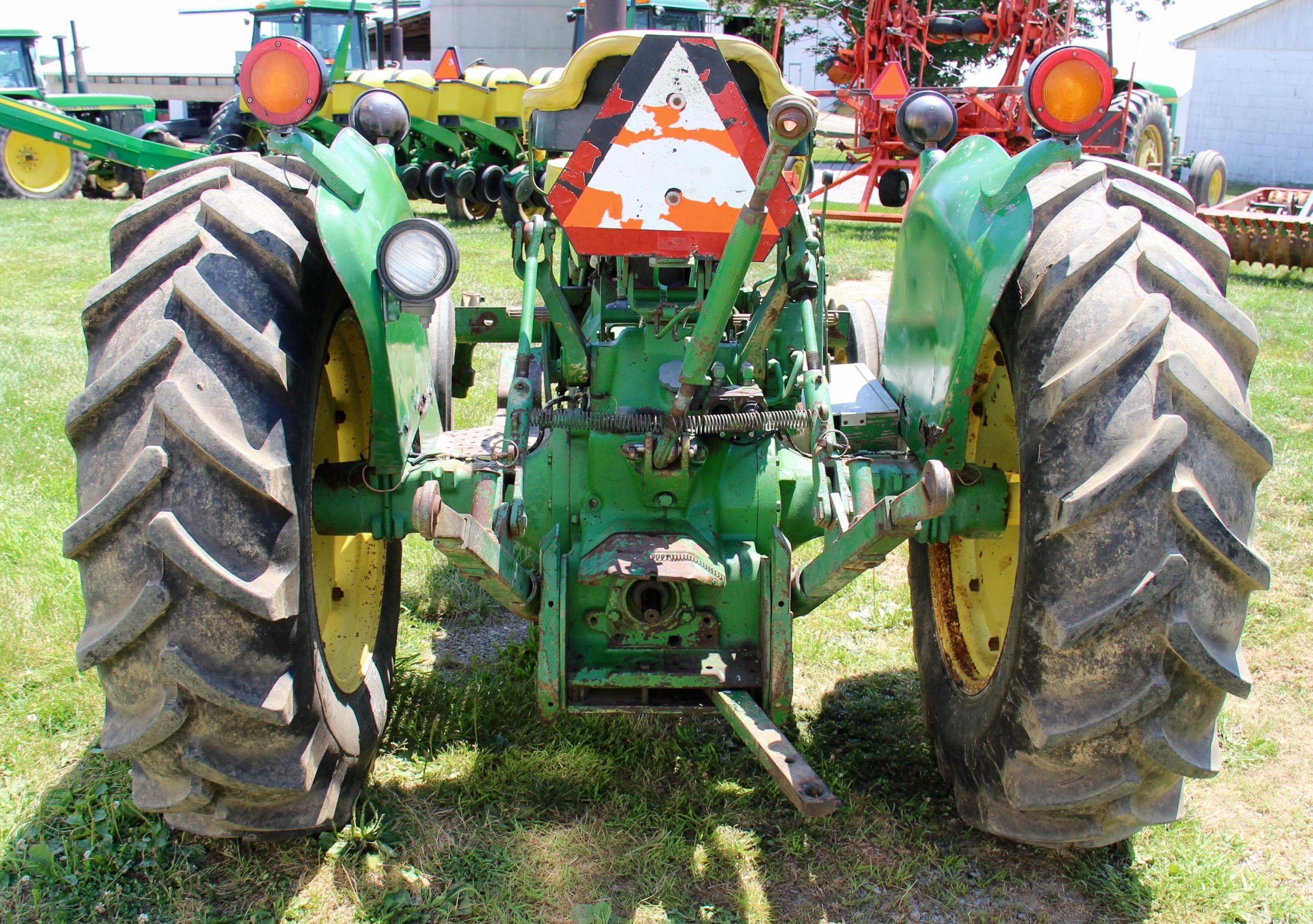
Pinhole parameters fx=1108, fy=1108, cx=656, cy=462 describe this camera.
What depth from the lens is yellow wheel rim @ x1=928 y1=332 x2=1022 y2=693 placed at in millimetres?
3141

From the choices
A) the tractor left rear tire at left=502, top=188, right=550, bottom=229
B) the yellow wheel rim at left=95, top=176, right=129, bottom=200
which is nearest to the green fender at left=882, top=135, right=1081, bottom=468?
the tractor left rear tire at left=502, top=188, right=550, bottom=229

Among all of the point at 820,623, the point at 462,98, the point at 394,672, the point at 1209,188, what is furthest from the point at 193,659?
the point at 1209,188

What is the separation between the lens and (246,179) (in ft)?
9.20

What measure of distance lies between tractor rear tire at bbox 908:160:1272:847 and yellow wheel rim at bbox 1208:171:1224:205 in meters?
14.0

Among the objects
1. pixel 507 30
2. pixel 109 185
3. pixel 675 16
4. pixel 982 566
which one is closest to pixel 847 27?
pixel 507 30

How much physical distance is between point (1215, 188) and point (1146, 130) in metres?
1.30

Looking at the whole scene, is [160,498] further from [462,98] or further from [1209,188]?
[1209,188]

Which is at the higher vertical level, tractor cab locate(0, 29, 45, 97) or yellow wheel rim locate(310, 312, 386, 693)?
tractor cab locate(0, 29, 45, 97)

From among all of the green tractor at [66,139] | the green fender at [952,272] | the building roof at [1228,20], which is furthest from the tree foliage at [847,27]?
the green fender at [952,272]

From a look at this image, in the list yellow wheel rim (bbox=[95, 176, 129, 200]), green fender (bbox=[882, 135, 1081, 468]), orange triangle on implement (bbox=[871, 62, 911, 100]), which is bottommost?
yellow wheel rim (bbox=[95, 176, 129, 200])

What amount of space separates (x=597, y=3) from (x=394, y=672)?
2347mm

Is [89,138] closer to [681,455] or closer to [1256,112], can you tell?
[681,455]

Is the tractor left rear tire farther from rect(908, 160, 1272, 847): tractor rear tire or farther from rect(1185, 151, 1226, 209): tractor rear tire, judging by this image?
rect(908, 160, 1272, 847): tractor rear tire

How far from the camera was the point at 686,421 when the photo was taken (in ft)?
9.21
